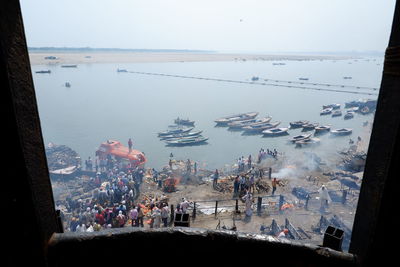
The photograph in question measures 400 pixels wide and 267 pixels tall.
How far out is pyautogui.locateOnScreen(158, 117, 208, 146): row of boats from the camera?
36.0 m

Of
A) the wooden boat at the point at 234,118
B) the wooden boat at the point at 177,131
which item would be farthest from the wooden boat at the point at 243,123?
the wooden boat at the point at 177,131

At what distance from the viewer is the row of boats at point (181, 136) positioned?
3603cm

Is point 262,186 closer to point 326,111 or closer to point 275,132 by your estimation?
point 275,132

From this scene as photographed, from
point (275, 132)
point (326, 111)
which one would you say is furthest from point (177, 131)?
point (326, 111)

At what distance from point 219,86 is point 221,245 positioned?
90.1 m

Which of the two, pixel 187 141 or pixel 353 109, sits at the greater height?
pixel 353 109

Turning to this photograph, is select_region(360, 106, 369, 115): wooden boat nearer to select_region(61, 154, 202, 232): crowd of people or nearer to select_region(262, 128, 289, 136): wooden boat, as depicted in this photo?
select_region(262, 128, 289, 136): wooden boat

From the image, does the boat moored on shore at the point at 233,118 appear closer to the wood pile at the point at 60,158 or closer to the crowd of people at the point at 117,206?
the crowd of people at the point at 117,206

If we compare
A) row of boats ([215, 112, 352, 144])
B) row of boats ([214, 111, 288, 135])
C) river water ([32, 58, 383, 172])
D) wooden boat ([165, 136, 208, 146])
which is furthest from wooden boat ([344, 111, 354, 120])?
wooden boat ([165, 136, 208, 146])

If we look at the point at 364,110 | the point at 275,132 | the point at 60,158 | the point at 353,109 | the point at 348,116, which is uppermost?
the point at 60,158

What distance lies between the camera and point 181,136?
38.1 meters

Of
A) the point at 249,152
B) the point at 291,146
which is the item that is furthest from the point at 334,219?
the point at 291,146

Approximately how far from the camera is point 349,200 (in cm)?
1595

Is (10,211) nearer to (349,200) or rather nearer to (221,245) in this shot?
(221,245)
